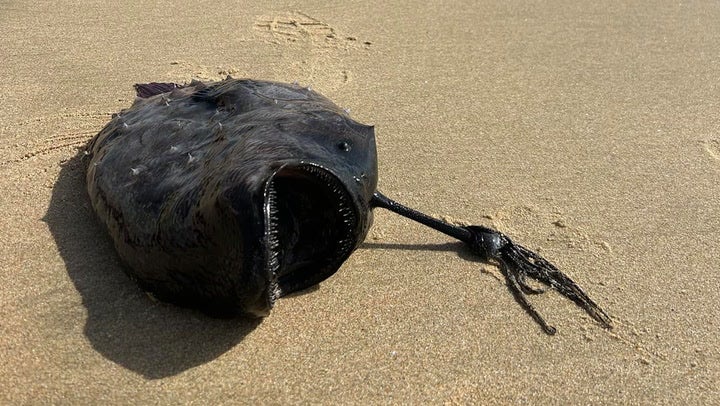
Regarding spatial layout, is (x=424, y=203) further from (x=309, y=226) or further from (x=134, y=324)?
(x=134, y=324)

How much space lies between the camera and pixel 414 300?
10.8 ft

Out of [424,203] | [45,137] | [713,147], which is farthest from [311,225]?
[713,147]

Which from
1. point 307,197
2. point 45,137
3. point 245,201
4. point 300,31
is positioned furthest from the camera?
point 300,31

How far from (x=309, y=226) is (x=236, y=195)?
54 cm

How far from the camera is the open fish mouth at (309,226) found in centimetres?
263

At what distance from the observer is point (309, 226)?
2.81 m

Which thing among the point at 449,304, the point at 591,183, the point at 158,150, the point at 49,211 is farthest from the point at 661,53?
the point at 49,211

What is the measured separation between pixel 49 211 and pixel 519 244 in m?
2.62

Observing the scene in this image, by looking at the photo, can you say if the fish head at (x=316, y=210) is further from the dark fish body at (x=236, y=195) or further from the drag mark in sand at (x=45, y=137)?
the drag mark in sand at (x=45, y=137)

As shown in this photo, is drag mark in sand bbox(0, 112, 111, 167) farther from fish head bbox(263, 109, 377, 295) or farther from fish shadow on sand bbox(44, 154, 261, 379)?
fish head bbox(263, 109, 377, 295)

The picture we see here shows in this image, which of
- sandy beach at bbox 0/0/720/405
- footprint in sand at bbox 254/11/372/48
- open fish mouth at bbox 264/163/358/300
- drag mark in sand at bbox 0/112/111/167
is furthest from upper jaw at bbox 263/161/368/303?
footprint in sand at bbox 254/11/372/48

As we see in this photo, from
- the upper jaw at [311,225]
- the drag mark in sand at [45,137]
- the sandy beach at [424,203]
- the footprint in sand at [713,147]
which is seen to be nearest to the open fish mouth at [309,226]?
the upper jaw at [311,225]

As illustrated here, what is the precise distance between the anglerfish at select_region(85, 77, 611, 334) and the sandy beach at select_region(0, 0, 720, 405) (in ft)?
0.74

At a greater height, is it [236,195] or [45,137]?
[236,195]
